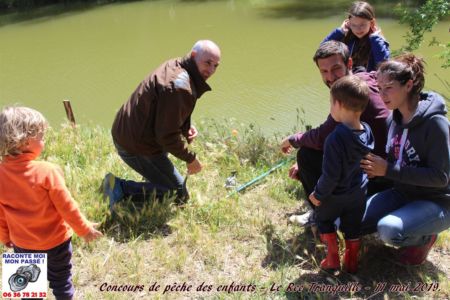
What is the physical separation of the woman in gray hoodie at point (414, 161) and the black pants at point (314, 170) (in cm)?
31

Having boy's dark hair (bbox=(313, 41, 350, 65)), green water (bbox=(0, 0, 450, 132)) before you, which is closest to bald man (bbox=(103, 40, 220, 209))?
boy's dark hair (bbox=(313, 41, 350, 65))

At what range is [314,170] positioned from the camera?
3.02 metres

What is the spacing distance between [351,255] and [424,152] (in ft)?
2.23

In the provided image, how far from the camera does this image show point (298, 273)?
276 cm

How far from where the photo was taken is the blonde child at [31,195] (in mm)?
2123

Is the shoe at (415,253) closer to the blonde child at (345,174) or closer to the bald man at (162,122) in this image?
the blonde child at (345,174)

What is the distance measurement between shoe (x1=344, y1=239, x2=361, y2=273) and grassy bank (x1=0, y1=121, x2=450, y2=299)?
5cm

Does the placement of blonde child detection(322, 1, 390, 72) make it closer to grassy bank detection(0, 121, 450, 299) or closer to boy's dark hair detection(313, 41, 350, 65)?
boy's dark hair detection(313, 41, 350, 65)

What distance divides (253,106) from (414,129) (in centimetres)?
527

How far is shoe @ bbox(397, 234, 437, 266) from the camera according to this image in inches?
105

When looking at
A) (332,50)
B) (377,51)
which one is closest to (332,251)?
(332,50)

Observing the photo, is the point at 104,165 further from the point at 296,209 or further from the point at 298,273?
the point at 298,273

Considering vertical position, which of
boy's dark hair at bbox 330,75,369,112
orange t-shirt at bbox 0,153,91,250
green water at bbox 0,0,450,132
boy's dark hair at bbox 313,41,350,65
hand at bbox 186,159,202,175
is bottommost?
green water at bbox 0,0,450,132

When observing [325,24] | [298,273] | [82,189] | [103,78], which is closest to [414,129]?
[298,273]
